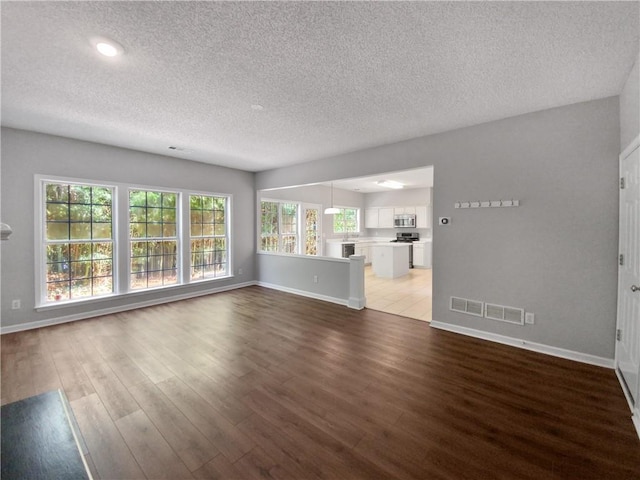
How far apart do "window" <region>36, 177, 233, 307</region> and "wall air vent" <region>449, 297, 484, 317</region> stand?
4612 millimetres

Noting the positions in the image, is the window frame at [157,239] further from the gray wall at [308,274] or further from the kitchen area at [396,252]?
the kitchen area at [396,252]

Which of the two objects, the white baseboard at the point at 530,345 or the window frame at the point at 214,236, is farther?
the window frame at the point at 214,236

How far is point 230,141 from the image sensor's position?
13.5 ft

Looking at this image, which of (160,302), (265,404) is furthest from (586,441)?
(160,302)

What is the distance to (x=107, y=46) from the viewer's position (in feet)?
6.39

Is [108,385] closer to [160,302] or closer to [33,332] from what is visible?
[33,332]

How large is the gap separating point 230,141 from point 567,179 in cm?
417

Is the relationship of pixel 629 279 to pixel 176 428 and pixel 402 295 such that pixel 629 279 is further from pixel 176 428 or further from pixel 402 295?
pixel 176 428

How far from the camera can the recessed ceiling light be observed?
189cm

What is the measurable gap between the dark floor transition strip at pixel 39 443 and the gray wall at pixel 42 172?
12.3 ft

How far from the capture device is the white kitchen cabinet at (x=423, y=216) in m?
8.82

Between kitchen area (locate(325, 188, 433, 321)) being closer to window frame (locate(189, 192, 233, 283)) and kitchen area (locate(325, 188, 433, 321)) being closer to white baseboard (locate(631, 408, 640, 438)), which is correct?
white baseboard (locate(631, 408, 640, 438))

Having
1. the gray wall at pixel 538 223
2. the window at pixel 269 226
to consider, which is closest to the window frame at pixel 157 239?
the window at pixel 269 226

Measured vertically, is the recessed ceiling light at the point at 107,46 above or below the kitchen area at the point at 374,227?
above
